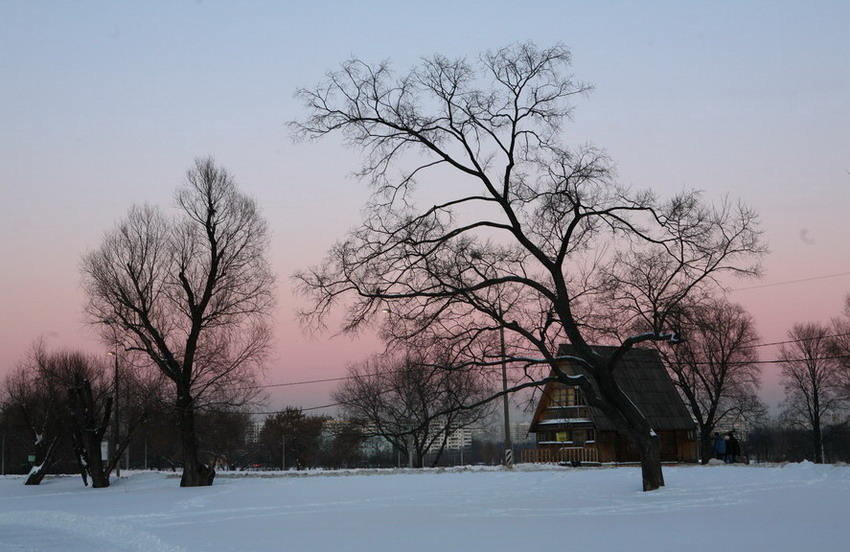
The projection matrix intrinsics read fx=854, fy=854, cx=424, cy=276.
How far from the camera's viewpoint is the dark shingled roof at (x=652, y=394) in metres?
53.9

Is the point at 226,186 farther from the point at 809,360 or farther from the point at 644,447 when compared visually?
the point at 809,360

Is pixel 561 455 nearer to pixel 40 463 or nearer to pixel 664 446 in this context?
pixel 664 446

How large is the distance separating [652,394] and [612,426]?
3744 mm

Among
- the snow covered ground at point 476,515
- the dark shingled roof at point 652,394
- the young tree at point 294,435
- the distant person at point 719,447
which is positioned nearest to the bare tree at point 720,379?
the dark shingled roof at point 652,394

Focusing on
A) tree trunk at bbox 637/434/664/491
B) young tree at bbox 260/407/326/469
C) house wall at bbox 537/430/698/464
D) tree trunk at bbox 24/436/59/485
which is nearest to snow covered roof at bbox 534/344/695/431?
house wall at bbox 537/430/698/464

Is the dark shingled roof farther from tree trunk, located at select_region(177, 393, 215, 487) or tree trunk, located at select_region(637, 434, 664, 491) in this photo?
tree trunk, located at select_region(637, 434, 664, 491)

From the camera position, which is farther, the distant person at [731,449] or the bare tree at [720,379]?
the bare tree at [720,379]

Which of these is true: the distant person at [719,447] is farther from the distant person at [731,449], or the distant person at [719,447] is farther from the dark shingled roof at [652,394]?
the dark shingled roof at [652,394]

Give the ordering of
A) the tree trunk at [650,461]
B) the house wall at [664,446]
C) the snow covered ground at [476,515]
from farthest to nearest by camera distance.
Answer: the house wall at [664,446]
the tree trunk at [650,461]
the snow covered ground at [476,515]

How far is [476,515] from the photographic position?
62.3 ft

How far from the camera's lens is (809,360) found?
244 feet

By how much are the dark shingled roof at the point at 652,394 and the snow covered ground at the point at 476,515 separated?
2164 centimetres

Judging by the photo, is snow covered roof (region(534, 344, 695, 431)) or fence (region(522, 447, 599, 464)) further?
fence (region(522, 447, 599, 464))

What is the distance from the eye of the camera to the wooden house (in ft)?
178
